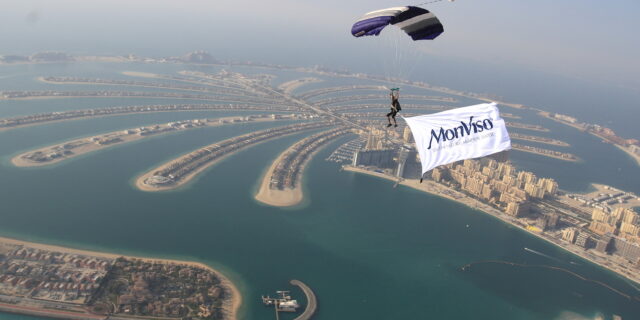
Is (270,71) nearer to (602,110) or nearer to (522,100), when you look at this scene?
(522,100)

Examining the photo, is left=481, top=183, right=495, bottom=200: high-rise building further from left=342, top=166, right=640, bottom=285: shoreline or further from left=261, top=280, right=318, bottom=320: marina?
left=261, top=280, right=318, bottom=320: marina

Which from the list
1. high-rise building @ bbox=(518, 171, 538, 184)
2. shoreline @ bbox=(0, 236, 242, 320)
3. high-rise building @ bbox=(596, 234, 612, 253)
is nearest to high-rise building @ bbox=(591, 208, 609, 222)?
high-rise building @ bbox=(596, 234, 612, 253)

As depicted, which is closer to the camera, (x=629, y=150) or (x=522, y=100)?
(x=629, y=150)

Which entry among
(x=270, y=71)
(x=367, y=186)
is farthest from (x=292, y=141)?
(x=270, y=71)

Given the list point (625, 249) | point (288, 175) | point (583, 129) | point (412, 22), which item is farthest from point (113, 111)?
point (583, 129)

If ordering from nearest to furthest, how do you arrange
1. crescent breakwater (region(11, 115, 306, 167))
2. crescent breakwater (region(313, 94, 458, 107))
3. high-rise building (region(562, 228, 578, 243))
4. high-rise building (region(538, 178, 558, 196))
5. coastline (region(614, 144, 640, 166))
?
high-rise building (region(562, 228, 578, 243))
crescent breakwater (region(11, 115, 306, 167))
high-rise building (region(538, 178, 558, 196))
coastline (region(614, 144, 640, 166))
crescent breakwater (region(313, 94, 458, 107))

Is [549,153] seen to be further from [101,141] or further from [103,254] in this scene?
[101,141]
